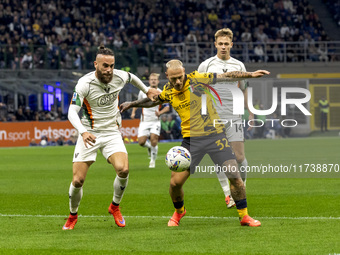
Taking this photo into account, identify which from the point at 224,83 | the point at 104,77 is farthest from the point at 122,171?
the point at 224,83

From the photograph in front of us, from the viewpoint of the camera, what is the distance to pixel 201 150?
30.6ft

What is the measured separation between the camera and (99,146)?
9.66 metres

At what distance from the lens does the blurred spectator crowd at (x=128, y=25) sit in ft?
115

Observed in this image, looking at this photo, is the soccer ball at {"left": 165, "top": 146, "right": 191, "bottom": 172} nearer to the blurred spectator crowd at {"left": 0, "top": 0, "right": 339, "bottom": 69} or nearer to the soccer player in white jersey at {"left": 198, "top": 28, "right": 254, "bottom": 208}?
the soccer player in white jersey at {"left": 198, "top": 28, "right": 254, "bottom": 208}

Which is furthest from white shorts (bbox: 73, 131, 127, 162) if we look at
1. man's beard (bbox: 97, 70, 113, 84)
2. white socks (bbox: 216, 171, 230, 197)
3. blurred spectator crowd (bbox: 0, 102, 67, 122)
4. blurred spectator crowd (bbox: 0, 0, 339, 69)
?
blurred spectator crowd (bbox: 0, 0, 339, 69)

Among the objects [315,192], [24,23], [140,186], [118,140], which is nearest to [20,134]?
[24,23]

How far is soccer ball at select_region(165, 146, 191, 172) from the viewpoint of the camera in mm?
9102

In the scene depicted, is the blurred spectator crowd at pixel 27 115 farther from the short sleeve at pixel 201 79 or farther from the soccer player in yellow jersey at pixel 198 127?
the short sleeve at pixel 201 79

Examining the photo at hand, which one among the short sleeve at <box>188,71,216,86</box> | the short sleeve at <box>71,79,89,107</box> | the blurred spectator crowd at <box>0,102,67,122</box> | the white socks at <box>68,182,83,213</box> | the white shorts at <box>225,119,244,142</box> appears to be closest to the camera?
the short sleeve at <box>188,71,216,86</box>

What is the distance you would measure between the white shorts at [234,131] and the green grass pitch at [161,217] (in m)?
1.11

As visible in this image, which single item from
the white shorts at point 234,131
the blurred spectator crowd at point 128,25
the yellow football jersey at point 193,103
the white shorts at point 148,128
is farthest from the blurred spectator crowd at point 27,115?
the yellow football jersey at point 193,103

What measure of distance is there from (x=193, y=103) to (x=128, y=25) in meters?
33.1

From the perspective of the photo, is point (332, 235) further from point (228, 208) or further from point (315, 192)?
point (315, 192)

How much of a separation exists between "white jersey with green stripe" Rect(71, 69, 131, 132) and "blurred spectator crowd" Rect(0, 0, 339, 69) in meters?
24.7
